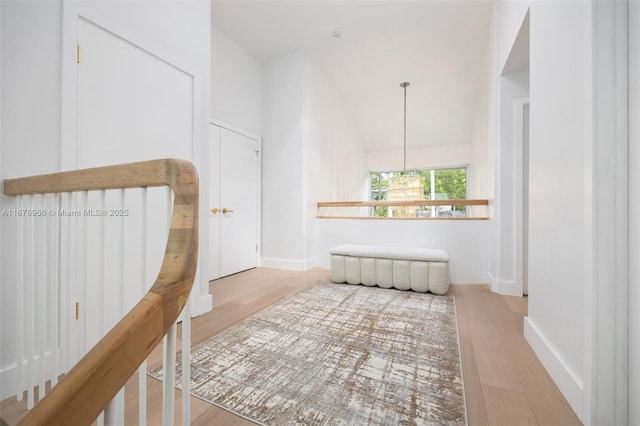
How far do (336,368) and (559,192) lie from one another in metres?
1.42

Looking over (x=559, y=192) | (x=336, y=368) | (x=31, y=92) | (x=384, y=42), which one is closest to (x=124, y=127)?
(x=31, y=92)

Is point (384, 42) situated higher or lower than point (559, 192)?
higher

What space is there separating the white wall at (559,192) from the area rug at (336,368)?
1.52 feet

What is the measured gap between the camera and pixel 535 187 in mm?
1676

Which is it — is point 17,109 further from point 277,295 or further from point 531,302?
point 531,302

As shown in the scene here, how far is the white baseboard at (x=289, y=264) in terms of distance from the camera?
377 cm

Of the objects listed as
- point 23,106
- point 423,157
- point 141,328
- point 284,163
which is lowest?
point 141,328

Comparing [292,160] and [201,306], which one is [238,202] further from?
[201,306]

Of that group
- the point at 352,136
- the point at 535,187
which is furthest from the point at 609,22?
the point at 352,136

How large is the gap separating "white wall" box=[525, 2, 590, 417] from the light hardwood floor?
0.33 feet

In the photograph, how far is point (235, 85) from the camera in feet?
11.7

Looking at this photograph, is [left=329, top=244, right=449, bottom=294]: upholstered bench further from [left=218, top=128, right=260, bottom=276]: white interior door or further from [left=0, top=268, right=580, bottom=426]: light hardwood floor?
[left=218, top=128, right=260, bottom=276]: white interior door

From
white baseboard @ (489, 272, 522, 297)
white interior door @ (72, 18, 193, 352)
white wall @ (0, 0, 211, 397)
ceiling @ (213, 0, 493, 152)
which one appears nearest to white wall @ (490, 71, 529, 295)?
white baseboard @ (489, 272, 522, 297)

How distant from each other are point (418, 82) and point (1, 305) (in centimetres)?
555
